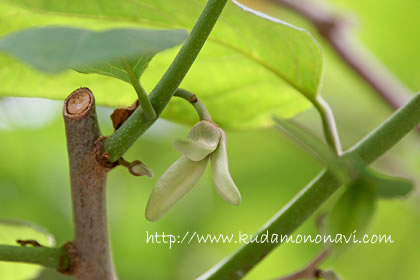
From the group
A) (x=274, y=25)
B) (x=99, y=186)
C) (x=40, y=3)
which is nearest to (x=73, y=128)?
(x=99, y=186)

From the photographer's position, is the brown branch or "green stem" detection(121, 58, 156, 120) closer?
"green stem" detection(121, 58, 156, 120)

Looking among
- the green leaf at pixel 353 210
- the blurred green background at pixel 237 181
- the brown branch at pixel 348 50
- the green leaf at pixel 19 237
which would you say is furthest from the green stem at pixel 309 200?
the blurred green background at pixel 237 181

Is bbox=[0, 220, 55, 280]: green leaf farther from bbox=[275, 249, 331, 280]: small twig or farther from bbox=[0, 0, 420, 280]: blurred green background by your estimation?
bbox=[0, 0, 420, 280]: blurred green background

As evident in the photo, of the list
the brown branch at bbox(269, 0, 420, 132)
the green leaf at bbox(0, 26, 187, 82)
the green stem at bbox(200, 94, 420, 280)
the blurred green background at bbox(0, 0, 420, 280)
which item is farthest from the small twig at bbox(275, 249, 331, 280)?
the blurred green background at bbox(0, 0, 420, 280)

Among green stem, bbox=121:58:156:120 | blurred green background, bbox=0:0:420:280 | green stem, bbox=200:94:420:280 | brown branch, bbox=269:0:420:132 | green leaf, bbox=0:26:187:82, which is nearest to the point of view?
green leaf, bbox=0:26:187:82

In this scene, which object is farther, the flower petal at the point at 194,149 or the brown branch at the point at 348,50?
the brown branch at the point at 348,50

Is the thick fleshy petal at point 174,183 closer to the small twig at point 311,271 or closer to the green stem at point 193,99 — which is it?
the green stem at point 193,99

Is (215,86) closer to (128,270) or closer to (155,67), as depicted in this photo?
(155,67)
